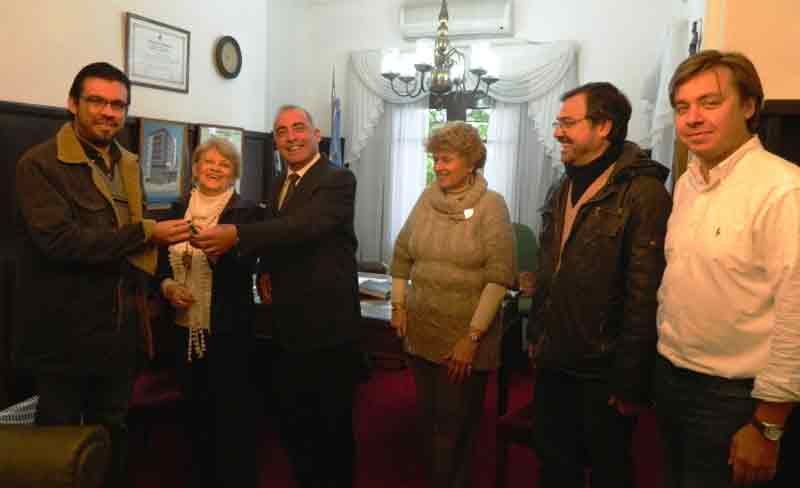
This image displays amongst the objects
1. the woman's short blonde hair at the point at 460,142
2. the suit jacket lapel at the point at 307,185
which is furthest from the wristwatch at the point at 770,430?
the suit jacket lapel at the point at 307,185

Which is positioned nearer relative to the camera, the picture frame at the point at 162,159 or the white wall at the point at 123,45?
the white wall at the point at 123,45

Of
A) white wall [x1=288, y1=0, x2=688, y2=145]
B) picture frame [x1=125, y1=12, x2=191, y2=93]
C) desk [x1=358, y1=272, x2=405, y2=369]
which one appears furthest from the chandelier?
desk [x1=358, y1=272, x2=405, y2=369]

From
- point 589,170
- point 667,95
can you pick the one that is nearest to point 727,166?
point 589,170

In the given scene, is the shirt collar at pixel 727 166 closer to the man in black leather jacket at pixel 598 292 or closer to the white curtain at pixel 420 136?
the man in black leather jacket at pixel 598 292

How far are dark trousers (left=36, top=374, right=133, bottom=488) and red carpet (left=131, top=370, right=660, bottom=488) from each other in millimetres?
660

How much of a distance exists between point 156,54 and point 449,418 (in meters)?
2.83

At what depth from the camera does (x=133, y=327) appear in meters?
1.86

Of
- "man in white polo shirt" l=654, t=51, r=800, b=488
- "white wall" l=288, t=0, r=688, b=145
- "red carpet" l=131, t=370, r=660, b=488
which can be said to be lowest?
"red carpet" l=131, t=370, r=660, b=488

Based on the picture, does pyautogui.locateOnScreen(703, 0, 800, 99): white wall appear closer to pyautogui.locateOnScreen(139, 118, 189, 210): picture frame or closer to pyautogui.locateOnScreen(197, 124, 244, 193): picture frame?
pyautogui.locateOnScreen(197, 124, 244, 193): picture frame

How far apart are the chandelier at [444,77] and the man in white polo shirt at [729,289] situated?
7.75ft

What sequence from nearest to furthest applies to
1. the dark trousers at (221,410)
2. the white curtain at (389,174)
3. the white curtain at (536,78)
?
the dark trousers at (221,410) → the white curtain at (536,78) → the white curtain at (389,174)

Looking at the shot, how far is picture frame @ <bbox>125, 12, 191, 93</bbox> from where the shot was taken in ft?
11.5

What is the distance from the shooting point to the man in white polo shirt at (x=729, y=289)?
1228 millimetres

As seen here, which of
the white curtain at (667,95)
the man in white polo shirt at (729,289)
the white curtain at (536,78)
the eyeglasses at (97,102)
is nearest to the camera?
the man in white polo shirt at (729,289)
